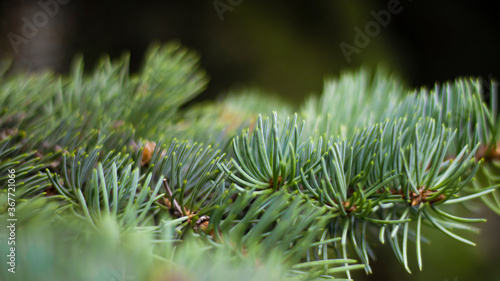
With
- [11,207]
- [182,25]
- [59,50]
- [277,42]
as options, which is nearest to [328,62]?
[277,42]

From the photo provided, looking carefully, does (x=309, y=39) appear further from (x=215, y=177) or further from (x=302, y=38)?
(x=215, y=177)

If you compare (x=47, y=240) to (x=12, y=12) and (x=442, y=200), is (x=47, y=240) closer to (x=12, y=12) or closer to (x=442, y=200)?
(x=442, y=200)

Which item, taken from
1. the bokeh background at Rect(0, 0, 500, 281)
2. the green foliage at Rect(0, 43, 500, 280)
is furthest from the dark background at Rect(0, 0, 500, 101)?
the green foliage at Rect(0, 43, 500, 280)

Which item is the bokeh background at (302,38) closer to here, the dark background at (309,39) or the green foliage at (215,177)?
the dark background at (309,39)

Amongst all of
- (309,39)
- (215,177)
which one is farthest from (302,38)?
(215,177)

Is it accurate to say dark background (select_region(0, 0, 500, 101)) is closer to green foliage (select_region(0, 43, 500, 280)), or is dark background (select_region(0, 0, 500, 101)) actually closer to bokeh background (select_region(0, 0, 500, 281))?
bokeh background (select_region(0, 0, 500, 281))

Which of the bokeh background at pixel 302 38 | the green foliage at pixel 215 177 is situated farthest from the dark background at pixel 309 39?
the green foliage at pixel 215 177

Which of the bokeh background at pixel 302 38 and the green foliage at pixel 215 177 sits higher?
the bokeh background at pixel 302 38

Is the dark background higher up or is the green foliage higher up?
the dark background

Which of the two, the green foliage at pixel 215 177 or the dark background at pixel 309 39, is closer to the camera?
the green foliage at pixel 215 177
